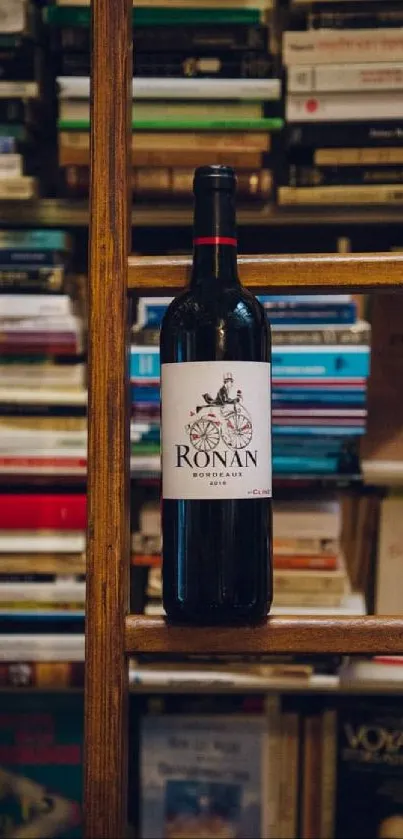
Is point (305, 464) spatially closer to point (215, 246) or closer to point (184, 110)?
point (184, 110)

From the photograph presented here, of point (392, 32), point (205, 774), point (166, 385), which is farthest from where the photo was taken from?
point (205, 774)

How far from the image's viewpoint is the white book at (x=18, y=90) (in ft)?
4.20

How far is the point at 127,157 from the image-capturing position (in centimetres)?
70

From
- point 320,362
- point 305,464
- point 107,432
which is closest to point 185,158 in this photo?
point 320,362

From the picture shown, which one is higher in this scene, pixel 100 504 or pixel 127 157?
pixel 127 157

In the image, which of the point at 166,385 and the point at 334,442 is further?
the point at 334,442

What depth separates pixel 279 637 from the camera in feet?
2.18

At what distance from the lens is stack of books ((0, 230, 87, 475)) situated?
1.30m

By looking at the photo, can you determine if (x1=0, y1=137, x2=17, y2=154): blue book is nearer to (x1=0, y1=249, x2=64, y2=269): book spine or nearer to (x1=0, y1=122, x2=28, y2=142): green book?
(x1=0, y1=122, x2=28, y2=142): green book

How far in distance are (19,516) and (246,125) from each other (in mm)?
656

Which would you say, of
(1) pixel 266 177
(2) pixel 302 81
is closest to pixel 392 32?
(2) pixel 302 81

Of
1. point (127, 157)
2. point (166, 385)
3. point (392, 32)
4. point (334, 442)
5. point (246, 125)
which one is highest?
point (392, 32)

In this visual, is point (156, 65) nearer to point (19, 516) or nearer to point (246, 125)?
point (246, 125)

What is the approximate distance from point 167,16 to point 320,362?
54cm
